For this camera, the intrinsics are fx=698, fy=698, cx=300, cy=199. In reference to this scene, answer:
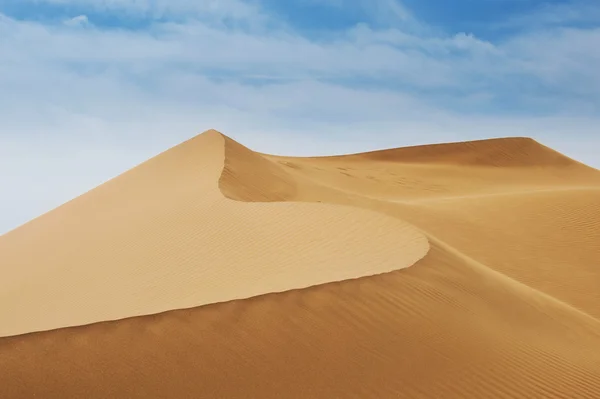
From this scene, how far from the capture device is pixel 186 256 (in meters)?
9.95

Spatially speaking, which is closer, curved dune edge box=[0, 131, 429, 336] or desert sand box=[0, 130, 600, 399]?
desert sand box=[0, 130, 600, 399]

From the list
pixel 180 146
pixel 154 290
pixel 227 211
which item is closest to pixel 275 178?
pixel 180 146

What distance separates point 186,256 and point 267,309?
2.94 meters

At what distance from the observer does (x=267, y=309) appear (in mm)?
7320

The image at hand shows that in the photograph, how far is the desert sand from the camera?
6516 millimetres

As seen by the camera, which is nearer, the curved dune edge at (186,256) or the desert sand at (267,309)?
the desert sand at (267,309)

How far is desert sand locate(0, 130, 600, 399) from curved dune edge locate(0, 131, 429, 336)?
0.04 metres

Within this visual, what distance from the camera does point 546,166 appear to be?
123 feet

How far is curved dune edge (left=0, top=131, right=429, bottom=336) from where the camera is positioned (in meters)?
8.11

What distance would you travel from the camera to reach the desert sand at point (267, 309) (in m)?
6.52

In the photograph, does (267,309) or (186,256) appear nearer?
(267,309)

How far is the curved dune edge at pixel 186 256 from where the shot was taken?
8.11 meters

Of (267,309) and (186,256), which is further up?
(186,256)

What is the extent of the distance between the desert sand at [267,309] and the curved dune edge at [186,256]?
42 millimetres
